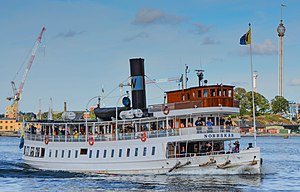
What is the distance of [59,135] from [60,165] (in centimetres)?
352

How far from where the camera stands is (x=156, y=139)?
55406 millimetres

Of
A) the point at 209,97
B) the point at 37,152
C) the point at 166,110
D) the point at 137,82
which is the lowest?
the point at 37,152

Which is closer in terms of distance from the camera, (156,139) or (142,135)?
(156,139)

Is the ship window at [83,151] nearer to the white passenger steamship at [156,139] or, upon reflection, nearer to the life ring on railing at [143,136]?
the white passenger steamship at [156,139]

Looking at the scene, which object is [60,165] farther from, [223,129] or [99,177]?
[223,129]

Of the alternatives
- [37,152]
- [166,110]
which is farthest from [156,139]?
[37,152]

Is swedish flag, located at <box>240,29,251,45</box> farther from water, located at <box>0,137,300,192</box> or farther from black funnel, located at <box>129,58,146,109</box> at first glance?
water, located at <box>0,137,300,192</box>

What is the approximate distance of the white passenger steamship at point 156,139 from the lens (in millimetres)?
53438

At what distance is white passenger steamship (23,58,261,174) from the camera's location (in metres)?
53.4

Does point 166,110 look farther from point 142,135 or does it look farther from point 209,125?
point 209,125

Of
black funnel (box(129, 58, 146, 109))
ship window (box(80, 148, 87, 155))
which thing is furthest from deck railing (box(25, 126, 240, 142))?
black funnel (box(129, 58, 146, 109))

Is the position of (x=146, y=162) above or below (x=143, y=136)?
below

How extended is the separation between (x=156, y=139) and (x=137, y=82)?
31.1ft

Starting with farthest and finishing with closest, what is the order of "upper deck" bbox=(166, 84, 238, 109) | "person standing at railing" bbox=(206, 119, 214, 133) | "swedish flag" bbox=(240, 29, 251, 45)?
"swedish flag" bbox=(240, 29, 251, 45) < "upper deck" bbox=(166, 84, 238, 109) < "person standing at railing" bbox=(206, 119, 214, 133)
